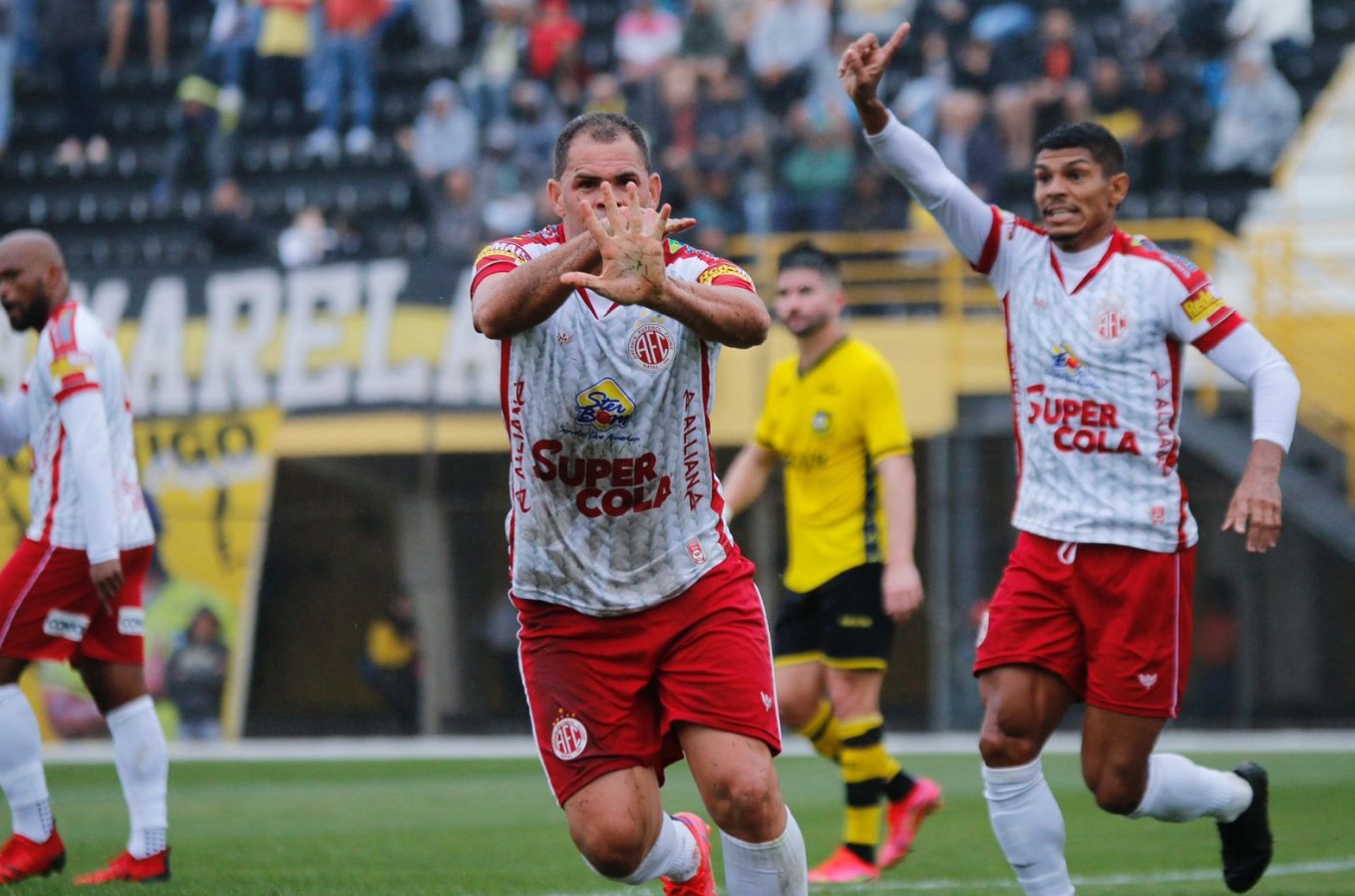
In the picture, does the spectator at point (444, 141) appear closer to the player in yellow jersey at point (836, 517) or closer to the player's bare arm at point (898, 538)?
the player in yellow jersey at point (836, 517)

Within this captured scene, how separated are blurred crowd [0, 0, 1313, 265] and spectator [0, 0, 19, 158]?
0.03 m

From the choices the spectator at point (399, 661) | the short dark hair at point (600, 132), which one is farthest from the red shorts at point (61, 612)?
the spectator at point (399, 661)

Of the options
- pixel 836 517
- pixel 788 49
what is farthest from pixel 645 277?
pixel 788 49

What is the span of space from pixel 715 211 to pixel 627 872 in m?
13.3

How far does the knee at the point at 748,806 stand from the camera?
4.93m

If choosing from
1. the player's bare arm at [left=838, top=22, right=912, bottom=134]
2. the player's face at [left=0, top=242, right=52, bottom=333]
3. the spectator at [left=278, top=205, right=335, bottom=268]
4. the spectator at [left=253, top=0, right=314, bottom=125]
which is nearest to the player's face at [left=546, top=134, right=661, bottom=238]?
the player's bare arm at [left=838, top=22, right=912, bottom=134]

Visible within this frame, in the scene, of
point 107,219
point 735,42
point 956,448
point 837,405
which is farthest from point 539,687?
point 107,219

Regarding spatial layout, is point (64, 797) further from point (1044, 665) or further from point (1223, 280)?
point (1223, 280)

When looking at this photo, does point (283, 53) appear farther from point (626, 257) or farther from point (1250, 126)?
point (626, 257)

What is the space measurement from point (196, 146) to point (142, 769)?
1483cm

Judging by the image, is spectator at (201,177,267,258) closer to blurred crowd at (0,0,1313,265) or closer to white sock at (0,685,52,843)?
blurred crowd at (0,0,1313,265)

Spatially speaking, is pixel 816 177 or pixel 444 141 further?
pixel 444 141

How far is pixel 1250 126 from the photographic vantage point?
59.5 ft

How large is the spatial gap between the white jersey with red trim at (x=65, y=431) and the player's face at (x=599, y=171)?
318cm
